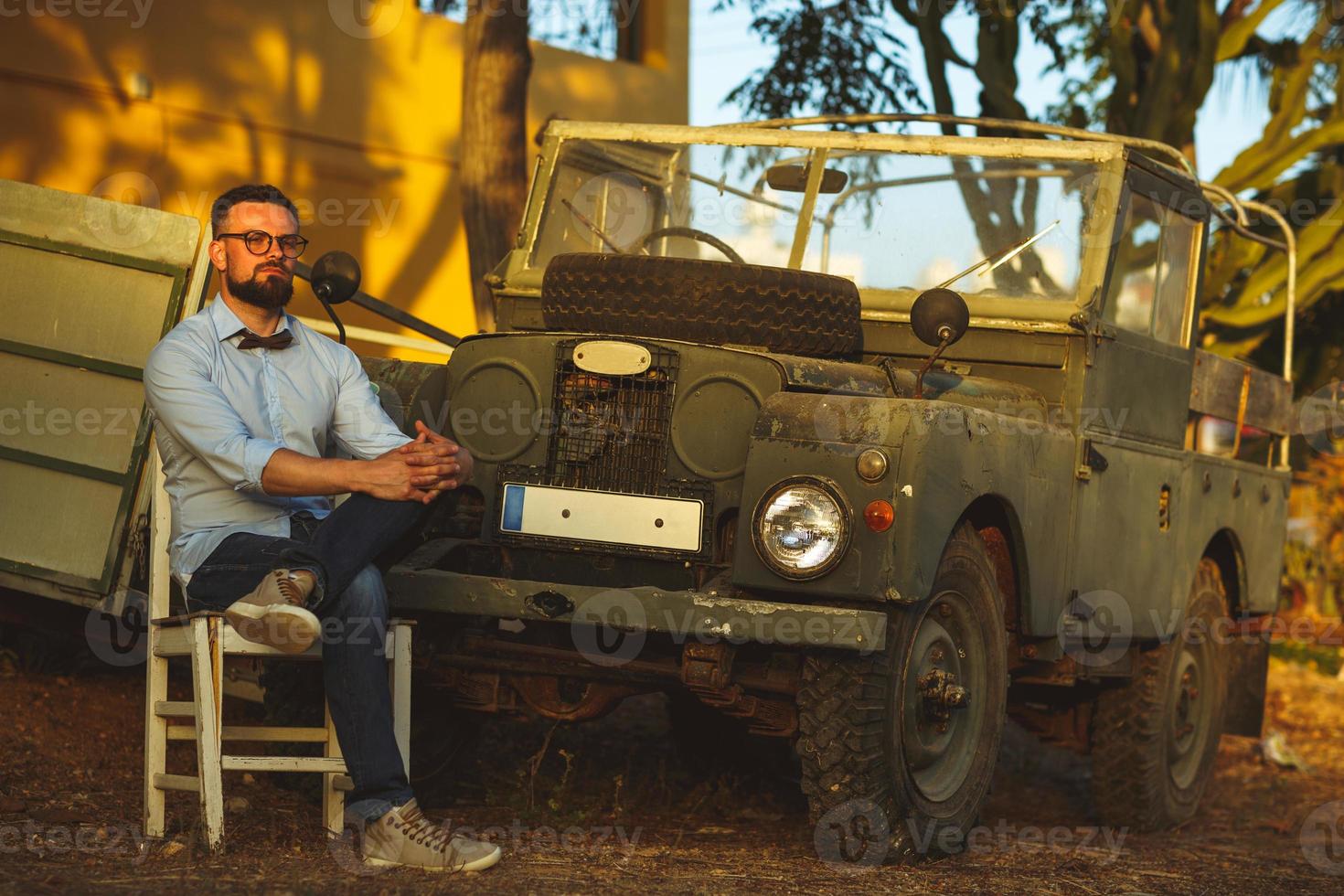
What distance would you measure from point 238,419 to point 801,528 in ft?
4.85

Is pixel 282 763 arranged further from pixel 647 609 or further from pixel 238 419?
pixel 647 609

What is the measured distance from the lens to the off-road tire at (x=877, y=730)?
15.2 feet

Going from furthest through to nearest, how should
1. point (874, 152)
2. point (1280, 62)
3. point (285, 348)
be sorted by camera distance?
point (1280, 62) → point (874, 152) → point (285, 348)

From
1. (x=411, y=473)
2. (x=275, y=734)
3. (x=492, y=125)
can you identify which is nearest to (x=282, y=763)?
(x=275, y=734)

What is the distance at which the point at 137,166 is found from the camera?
→ 1058 centimetres

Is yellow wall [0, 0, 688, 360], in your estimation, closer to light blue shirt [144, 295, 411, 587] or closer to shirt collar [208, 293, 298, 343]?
light blue shirt [144, 295, 411, 587]

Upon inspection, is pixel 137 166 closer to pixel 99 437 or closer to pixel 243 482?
pixel 99 437

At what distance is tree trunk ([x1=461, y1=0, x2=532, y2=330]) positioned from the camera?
880 cm

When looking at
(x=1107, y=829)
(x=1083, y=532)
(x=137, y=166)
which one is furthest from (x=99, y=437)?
(x=137, y=166)

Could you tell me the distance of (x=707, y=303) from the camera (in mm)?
5180

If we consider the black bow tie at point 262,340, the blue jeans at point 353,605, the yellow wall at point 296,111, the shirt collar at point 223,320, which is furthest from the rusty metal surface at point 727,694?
the yellow wall at point 296,111

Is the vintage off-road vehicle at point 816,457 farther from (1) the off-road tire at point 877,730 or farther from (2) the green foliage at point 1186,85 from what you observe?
(2) the green foliage at point 1186,85

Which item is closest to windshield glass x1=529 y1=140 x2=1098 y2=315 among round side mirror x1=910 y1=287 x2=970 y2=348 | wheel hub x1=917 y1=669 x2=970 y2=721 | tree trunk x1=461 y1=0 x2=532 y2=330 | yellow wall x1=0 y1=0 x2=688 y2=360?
round side mirror x1=910 y1=287 x2=970 y2=348

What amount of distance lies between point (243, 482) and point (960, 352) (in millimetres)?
2504
